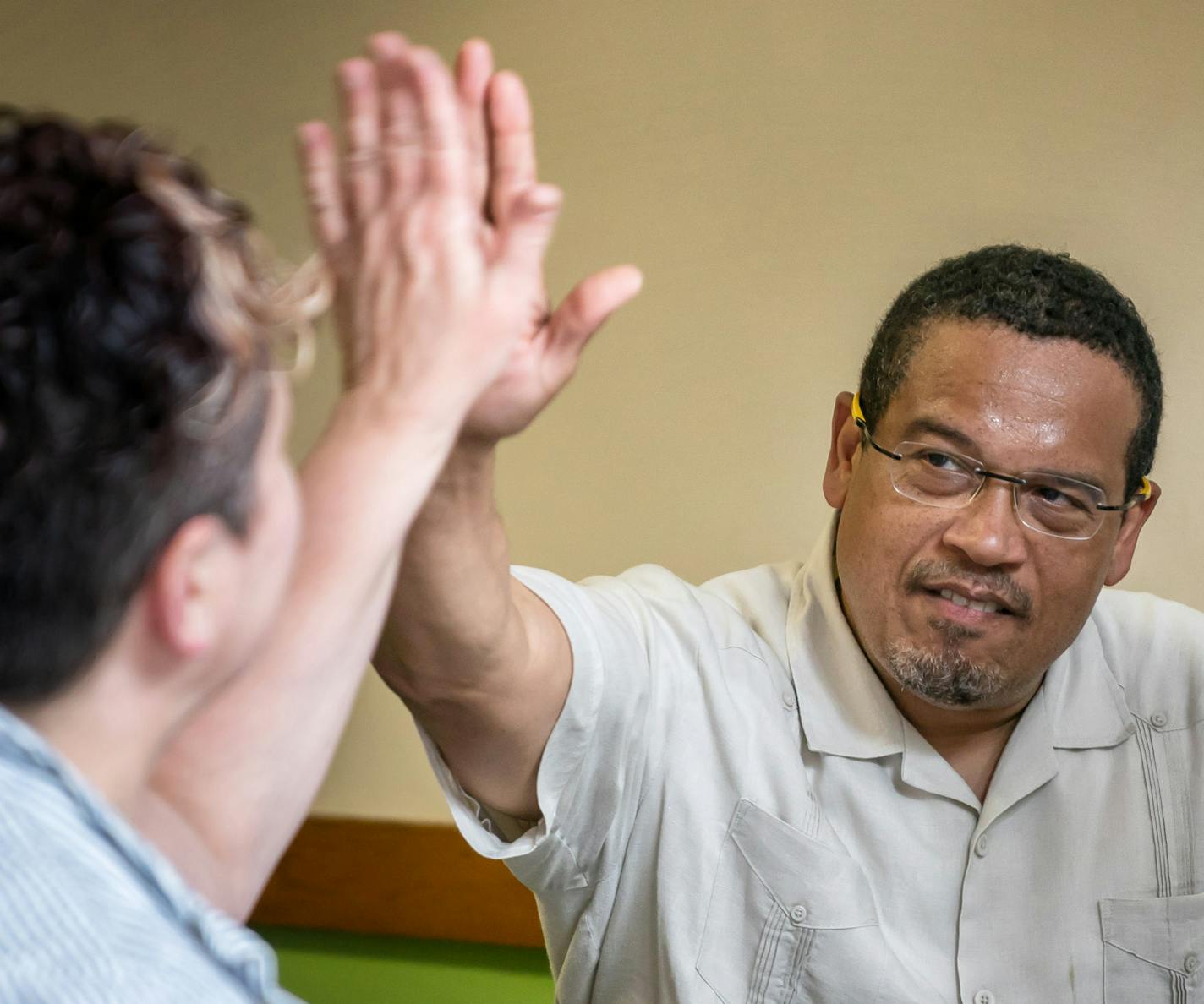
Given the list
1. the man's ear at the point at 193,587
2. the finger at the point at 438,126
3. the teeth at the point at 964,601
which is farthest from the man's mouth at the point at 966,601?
the man's ear at the point at 193,587

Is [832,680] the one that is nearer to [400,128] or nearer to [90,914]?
[400,128]

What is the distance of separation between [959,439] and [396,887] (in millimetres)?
1428

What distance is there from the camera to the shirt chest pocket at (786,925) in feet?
4.58

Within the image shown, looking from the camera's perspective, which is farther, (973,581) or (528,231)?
(973,581)

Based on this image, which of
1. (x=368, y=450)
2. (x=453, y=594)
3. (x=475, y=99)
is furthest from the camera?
(x=453, y=594)

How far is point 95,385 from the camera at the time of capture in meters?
0.55

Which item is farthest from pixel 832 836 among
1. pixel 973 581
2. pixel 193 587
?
pixel 193 587

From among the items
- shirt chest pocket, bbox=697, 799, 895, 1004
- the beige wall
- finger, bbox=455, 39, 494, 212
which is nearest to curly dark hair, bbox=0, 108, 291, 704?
finger, bbox=455, 39, 494, 212

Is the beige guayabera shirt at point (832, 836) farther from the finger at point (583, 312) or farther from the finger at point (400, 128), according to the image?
the finger at point (400, 128)

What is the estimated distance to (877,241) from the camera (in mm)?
2227

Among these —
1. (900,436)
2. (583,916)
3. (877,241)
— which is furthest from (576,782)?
(877,241)

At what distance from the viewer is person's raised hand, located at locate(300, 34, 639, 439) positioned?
75cm

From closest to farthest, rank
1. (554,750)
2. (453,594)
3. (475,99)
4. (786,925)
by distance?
(475,99)
(453,594)
(554,750)
(786,925)

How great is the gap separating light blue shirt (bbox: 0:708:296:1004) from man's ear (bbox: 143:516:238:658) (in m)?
0.07
